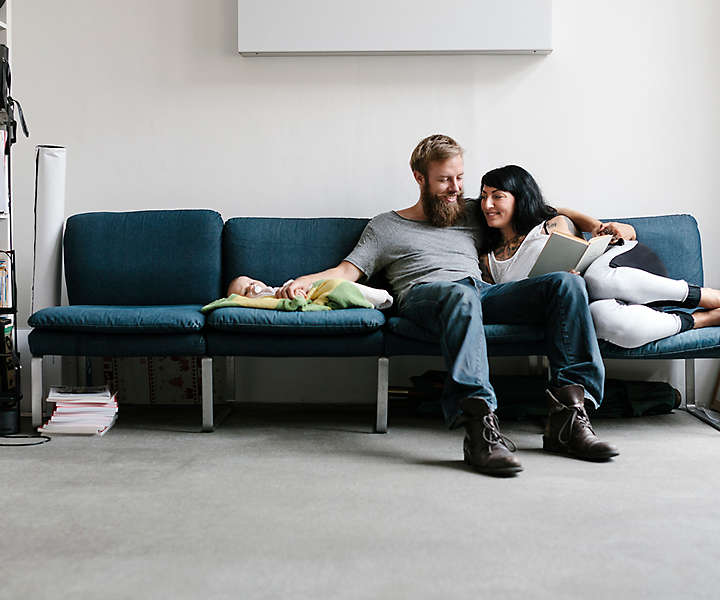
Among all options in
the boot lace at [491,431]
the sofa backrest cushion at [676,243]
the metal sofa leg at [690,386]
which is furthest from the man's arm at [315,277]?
the metal sofa leg at [690,386]

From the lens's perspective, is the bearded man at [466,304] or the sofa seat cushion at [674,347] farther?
the sofa seat cushion at [674,347]

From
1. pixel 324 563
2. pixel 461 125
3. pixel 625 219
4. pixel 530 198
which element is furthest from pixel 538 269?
pixel 324 563

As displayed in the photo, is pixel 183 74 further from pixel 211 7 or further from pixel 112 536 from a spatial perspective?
pixel 112 536

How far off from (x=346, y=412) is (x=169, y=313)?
937 millimetres

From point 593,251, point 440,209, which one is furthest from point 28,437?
point 593,251

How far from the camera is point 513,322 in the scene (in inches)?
113

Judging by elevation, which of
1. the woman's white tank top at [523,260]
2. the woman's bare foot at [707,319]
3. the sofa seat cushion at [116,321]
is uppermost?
the woman's white tank top at [523,260]

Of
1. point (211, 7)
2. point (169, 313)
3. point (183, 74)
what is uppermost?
point (211, 7)

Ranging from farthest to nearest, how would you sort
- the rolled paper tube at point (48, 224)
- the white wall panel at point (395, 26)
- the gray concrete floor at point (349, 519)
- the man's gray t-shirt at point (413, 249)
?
the white wall panel at point (395, 26)
the rolled paper tube at point (48, 224)
the man's gray t-shirt at point (413, 249)
the gray concrete floor at point (349, 519)

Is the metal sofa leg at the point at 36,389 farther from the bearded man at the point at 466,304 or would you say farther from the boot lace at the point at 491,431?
the boot lace at the point at 491,431

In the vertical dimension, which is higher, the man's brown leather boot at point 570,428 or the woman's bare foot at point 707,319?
the woman's bare foot at point 707,319

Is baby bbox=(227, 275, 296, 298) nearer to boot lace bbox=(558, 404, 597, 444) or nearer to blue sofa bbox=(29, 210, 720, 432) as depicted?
blue sofa bbox=(29, 210, 720, 432)

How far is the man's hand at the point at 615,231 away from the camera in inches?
125

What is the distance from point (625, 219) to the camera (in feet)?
11.3
